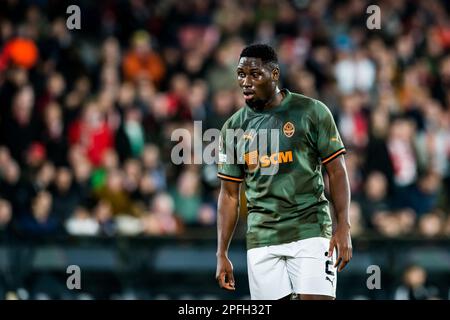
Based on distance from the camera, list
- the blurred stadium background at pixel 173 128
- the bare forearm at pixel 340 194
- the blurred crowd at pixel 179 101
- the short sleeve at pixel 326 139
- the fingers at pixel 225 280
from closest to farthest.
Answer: the bare forearm at pixel 340 194 < the short sleeve at pixel 326 139 < the fingers at pixel 225 280 < the blurred stadium background at pixel 173 128 < the blurred crowd at pixel 179 101

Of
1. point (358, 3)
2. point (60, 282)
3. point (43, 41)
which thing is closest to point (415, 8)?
point (358, 3)

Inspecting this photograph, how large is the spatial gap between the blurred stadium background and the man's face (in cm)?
410

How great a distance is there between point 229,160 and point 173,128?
19.6 feet

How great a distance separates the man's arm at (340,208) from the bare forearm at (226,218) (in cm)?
71

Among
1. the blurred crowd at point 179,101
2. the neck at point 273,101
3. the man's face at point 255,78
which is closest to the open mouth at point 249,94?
the man's face at point 255,78

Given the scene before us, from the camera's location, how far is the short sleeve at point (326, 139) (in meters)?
6.01

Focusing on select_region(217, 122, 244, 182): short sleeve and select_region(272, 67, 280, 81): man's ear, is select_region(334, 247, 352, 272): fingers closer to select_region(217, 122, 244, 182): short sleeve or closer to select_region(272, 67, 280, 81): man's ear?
select_region(217, 122, 244, 182): short sleeve

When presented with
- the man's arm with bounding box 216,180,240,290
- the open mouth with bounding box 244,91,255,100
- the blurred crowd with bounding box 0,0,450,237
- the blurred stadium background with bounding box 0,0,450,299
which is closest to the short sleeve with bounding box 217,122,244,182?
the man's arm with bounding box 216,180,240,290

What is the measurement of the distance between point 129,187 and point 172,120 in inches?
53.0

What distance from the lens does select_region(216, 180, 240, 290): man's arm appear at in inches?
243

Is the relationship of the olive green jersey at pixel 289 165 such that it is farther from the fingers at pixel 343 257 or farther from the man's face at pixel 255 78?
the fingers at pixel 343 257

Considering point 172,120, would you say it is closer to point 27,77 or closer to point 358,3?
point 27,77

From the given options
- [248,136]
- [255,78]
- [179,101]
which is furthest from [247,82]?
[179,101]

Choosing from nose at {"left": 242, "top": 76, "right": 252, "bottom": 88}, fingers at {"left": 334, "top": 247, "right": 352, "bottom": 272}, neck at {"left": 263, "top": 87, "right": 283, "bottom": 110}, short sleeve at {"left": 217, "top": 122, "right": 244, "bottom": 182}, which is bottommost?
fingers at {"left": 334, "top": 247, "right": 352, "bottom": 272}
